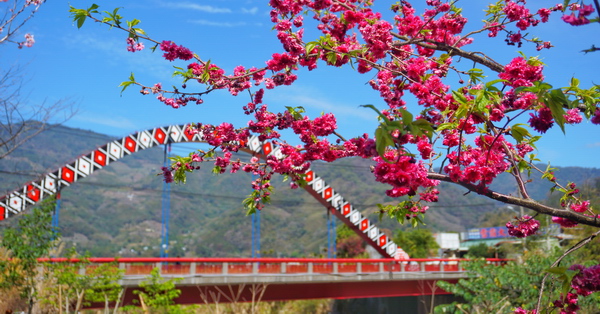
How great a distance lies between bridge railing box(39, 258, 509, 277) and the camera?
16000mm

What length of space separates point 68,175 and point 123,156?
2341 millimetres

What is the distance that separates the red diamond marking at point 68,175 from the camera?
23.4 metres

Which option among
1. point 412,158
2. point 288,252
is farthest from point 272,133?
point 288,252

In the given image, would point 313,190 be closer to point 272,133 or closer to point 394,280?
point 394,280

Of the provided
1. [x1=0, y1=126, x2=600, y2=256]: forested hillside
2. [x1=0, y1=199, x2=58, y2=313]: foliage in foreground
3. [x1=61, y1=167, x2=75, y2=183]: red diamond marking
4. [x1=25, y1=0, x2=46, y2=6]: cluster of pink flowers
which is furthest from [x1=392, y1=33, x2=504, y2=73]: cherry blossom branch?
[x1=0, y1=126, x2=600, y2=256]: forested hillside

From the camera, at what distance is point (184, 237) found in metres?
157

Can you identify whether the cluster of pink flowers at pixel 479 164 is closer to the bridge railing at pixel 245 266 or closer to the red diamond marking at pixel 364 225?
the bridge railing at pixel 245 266

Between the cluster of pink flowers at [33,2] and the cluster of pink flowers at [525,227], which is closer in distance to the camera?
the cluster of pink flowers at [525,227]

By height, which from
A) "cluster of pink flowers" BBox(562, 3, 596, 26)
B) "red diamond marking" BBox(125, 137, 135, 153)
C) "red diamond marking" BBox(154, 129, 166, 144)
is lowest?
"cluster of pink flowers" BBox(562, 3, 596, 26)

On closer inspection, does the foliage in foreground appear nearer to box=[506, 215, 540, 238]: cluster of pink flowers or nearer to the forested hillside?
box=[506, 215, 540, 238]: cluster of pink flowers

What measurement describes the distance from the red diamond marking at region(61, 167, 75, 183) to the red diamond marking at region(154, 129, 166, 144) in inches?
157

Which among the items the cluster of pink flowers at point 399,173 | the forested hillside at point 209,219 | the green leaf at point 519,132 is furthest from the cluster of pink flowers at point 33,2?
the forested hillside at point 209,219

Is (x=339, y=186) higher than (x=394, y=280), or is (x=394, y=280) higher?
(x=339, y=186)

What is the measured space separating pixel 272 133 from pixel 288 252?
127 meters
